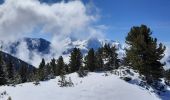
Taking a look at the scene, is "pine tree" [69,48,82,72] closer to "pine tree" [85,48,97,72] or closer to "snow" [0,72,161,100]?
"pine tree" [85,48,97,72]

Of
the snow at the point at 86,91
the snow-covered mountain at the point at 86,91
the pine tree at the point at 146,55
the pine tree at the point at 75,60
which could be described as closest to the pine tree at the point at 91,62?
the pine tree at the point at 75,60

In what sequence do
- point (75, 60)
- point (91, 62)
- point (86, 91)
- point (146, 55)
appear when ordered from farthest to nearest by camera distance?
point (75, 60) < point (91, 62) < point (146, 55) < point (86, 91)

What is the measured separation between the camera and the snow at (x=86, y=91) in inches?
1567

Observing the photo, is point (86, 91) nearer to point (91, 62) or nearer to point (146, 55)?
point (146, 55)

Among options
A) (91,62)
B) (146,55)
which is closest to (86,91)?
(146,55)

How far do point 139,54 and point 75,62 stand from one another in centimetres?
4072

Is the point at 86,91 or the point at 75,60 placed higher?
the point at 75,60

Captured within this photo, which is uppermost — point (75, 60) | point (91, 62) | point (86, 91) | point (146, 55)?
point (75, 60)

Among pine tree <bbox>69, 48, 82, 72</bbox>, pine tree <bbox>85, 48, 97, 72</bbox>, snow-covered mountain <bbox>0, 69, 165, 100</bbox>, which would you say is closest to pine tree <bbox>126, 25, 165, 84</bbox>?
snow-covered mountain <bbox>0, 69, 165, 100</bbox>

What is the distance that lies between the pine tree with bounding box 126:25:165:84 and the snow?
5.10 m

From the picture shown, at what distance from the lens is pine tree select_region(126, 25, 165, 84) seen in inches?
2009

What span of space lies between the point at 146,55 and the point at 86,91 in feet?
48.8

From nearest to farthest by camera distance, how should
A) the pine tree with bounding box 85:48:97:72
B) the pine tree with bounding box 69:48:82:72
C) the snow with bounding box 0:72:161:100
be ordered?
the snow with bounding box 0:72:161:100, the pine tree with bounding box 85:48:97:72, the pine tree with bounding box 69:48:82:72

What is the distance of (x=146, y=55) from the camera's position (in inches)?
2037
